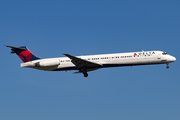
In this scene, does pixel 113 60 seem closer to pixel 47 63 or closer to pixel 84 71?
pixel 84 71

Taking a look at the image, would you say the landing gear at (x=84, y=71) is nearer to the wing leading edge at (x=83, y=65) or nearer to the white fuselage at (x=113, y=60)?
the wing leading edge at (x=83, y=65)

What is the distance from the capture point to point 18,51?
3919cm

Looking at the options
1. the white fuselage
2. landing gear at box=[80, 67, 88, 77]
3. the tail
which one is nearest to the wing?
landing gear at box=[80, 67, 88, 77]

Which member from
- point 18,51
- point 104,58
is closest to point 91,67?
A: point 104,58

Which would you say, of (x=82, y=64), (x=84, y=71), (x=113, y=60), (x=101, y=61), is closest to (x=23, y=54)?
(x=82, y=64)

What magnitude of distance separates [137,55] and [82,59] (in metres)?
8.50

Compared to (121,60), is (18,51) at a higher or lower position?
higher

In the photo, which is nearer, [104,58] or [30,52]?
[104,58]

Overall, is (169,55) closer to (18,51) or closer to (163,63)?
(163,63)

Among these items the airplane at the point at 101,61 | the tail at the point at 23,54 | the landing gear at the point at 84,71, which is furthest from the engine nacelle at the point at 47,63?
the landing gear at the point at 84,71

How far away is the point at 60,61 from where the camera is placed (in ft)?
123

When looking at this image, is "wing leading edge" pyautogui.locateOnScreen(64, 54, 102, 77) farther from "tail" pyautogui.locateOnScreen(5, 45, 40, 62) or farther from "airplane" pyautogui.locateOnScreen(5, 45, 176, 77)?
"tail" pyautogui.locateOnScreen(5, 45, 40, 62)

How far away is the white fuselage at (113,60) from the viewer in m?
36.4

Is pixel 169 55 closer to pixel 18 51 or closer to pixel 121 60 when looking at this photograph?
pixel 121 60
